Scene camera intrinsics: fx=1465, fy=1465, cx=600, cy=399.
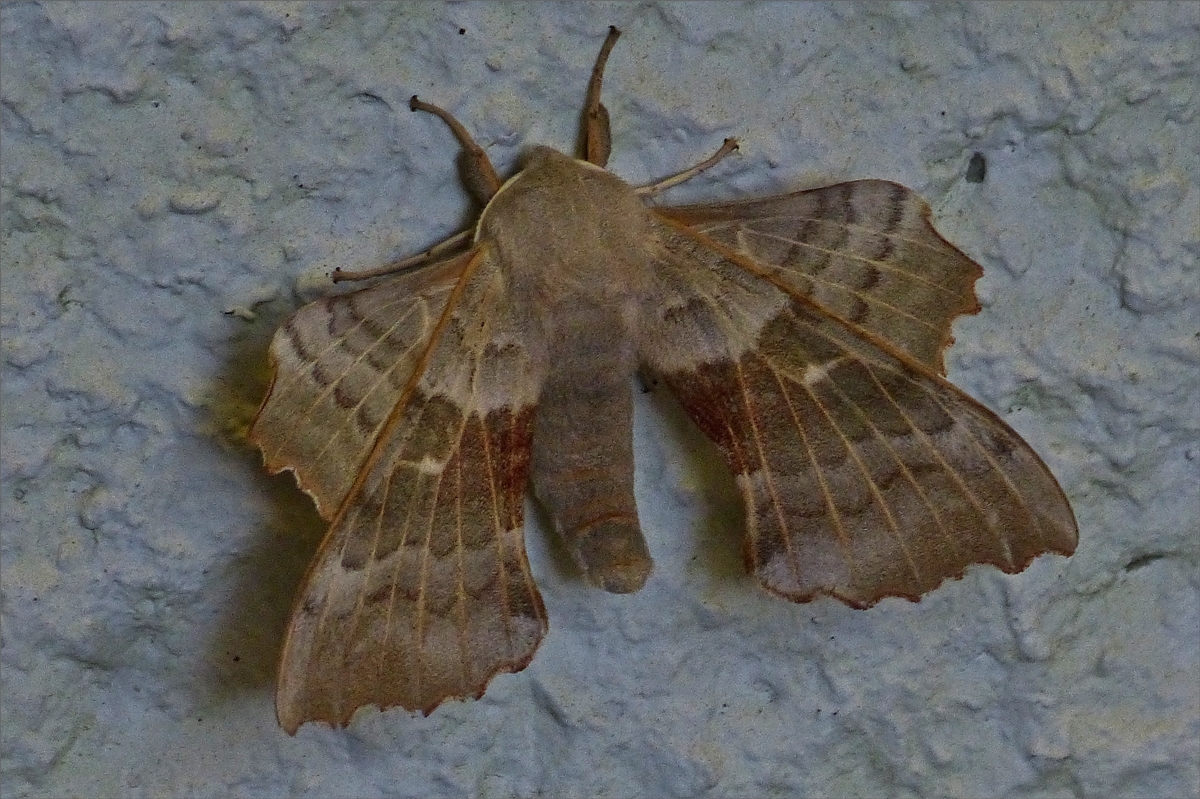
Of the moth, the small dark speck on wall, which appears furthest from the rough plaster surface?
the moth

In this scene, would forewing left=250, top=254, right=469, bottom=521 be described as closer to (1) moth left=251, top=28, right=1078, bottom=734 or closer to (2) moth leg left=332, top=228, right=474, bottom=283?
(1) moth left=251, top=28, right=1078, bottom=734

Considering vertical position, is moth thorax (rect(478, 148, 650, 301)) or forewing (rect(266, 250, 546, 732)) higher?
moth thorax (rect(478, 148, 650, 301))

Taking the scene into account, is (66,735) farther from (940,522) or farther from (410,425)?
(940,522)

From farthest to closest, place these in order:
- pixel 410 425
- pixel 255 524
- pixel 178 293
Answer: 1. pixel 255 524
2. pixel 178 293
3. pixel 410 425

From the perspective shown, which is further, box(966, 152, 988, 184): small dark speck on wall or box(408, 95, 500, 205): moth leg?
box(966, 152, 988, 184): small dark speck on wall

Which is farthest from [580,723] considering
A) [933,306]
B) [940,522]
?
[933,306]

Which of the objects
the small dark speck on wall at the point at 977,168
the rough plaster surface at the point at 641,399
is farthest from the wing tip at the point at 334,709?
the small dark speck on wall at the point at 977,168

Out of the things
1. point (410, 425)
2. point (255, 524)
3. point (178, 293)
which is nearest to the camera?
point (410, 425)
